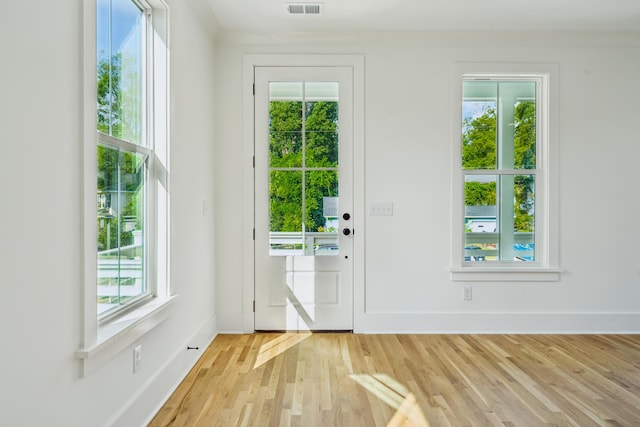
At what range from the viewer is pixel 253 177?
3545 mm

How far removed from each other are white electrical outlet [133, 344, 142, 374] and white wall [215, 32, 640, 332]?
154cm

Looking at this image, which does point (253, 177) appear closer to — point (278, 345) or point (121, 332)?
point (278, 345)

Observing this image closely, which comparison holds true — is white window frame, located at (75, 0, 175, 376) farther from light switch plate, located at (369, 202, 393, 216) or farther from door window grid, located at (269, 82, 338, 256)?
light switch plate, located at (369, 202, 393, 216)

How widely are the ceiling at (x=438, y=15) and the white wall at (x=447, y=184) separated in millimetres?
137

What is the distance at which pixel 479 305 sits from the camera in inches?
140

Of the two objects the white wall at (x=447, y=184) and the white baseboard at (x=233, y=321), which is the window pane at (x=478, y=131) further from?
the white baseboard at (x=233, y=321)

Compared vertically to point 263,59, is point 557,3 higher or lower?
higher

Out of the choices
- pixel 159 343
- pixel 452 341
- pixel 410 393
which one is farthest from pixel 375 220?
pixel 159 343

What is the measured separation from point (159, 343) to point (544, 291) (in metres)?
3.19

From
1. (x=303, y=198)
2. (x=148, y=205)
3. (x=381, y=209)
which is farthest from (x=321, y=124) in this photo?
(x=148, y=205)

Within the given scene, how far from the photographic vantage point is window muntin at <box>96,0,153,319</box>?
177 centimetres

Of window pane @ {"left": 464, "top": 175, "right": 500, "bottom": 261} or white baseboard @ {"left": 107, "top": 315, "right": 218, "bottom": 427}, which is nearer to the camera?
white baseboard @ {"left": 107, "top": 315, "right": 218, "bottom": 427}

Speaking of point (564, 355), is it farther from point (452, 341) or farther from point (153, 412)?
point (153, 412)

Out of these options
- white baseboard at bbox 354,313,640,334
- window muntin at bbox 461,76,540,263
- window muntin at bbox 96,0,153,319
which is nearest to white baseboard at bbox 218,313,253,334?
white baseboard at bbox 354,313,640,334
